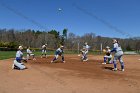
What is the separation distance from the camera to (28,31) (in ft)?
244

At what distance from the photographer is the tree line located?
192 ft

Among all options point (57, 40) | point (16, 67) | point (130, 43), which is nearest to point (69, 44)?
point (57, 40)

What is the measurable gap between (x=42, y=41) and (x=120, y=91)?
195 ft

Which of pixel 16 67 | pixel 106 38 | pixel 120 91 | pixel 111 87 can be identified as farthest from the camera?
pixel 106 38

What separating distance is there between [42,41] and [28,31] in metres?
7.37

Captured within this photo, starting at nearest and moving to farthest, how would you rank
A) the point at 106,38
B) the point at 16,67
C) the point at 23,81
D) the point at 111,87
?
the point at 111,87
the point at 23,81
the point at 16,67
the point at 106,38

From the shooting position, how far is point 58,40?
70625 millimetres

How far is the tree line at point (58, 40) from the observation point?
192 feet

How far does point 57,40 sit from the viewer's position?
229 ft

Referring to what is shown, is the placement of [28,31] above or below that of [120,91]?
above

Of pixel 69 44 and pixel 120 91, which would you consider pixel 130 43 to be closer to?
pixel 69 44

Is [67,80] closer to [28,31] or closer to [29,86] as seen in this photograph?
[29,86]

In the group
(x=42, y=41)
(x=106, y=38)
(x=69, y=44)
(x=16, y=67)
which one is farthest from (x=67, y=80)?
(x=42, y=41)

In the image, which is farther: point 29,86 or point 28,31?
point 28,31
